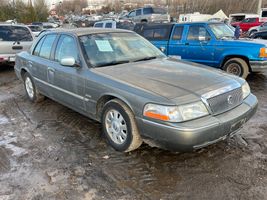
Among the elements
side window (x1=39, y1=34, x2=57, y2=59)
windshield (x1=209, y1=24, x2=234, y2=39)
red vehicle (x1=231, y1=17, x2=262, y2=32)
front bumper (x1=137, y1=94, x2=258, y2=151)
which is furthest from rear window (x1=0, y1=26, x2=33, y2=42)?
red vehicle (x1=231, y1=17, x2=262, y2=32)

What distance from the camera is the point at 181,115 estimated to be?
9.41 ft

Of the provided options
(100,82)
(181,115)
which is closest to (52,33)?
(100,82)

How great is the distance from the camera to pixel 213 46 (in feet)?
24.3

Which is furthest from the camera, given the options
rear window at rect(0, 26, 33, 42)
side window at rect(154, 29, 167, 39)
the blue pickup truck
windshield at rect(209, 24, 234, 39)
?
rear window at rect(0, 26, 33, 42)

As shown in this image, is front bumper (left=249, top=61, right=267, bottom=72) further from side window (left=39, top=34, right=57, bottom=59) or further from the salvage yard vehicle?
side window (left=39, top=34, right=57, bottom=59)

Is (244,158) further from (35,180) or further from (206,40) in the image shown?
(206,40)

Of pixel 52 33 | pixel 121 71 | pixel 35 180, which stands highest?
pixel 52 33

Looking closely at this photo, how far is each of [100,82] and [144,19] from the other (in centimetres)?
2294

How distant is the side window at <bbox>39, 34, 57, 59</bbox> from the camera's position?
490 centimetres

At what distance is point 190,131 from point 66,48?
8.62ft

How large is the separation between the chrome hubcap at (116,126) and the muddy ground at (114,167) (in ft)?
0.66

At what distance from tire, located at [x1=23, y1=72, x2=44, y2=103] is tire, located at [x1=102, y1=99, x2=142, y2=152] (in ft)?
8.44

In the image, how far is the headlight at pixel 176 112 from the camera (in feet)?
9.40

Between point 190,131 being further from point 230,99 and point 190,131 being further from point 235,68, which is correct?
point 235,68
